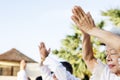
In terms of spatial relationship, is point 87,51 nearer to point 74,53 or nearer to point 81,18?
point 81,18

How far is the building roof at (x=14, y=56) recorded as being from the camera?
51000mm

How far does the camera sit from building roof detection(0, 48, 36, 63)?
51.0 meters

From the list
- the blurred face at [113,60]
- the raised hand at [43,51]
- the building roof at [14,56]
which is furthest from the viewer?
the building roof at [14,56]

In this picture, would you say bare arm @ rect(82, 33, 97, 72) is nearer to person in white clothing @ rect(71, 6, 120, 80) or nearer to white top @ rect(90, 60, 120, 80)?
person in white clothing @ rect(71, 6, 120, 80)

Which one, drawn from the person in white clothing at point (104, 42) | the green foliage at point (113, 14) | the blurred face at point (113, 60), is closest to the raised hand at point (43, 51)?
the person in white clothing at point (104, 42)

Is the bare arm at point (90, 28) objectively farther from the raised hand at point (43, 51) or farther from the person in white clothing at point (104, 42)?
the raised hand at point (43, 51)

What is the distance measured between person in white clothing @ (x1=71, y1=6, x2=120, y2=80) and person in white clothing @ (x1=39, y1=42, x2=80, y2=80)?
5.64 feet

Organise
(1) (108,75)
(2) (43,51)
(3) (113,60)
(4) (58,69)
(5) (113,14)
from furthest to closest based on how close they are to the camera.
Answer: (5) (113,14) < (2) (43,51) < (4) (58,69) < (1) (108,75) < (3) (113,60)

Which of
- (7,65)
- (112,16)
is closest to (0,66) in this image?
(7,65)

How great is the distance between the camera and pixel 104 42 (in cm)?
319

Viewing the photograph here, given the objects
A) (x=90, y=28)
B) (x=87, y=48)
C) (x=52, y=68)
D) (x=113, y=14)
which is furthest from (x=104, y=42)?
(x=113, y=14)

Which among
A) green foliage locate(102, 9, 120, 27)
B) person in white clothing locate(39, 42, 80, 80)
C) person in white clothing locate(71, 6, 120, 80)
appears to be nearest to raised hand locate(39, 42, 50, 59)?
person in white clothing locate(39, 42, 80, 80)

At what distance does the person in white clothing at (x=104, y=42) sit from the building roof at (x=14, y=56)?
4590 cm

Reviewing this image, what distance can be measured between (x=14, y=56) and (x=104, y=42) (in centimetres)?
4979
